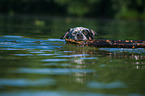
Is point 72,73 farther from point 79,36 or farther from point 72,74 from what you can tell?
point 79,36

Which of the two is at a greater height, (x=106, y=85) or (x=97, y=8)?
(x=97, y=8)

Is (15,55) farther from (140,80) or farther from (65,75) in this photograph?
(140,80)

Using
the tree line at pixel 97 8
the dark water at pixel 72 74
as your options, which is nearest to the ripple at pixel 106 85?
the dark water at pixel 72 74

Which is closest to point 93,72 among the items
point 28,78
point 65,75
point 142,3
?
point 65,75

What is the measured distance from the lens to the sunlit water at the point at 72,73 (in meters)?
4.90

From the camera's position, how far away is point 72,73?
6234 millimetres

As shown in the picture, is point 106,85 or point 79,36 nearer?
point 106,85

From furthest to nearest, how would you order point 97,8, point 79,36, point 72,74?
point 97,8, point 79,36, point 72,74

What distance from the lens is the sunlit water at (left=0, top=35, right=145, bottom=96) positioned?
4898mm

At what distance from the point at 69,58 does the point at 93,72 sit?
1.98 m

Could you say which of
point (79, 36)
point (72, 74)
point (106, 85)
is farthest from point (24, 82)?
point (79, 36)

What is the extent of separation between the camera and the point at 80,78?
18.9 ft

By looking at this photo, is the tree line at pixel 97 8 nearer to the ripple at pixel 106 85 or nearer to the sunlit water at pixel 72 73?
the sunlit water at pixel 72 73

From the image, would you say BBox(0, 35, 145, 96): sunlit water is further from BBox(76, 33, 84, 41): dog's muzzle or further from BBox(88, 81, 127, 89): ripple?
BBox(76, 33, 84, 41): dog's muzzle
